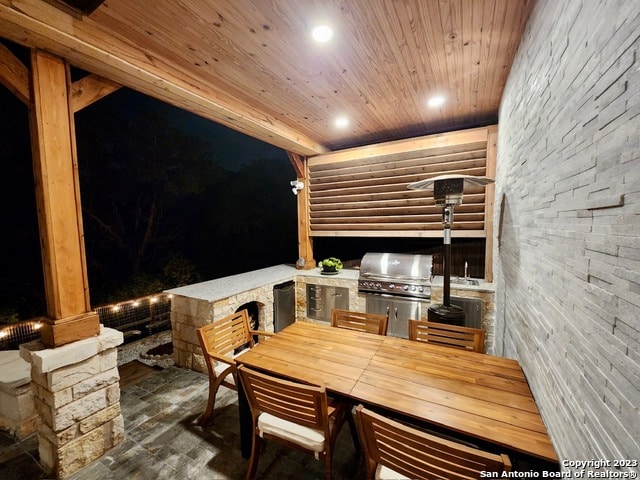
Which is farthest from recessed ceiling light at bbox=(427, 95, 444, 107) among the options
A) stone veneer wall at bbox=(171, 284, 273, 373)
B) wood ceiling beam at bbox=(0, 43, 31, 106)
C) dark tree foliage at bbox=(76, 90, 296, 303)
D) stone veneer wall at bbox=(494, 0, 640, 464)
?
dark tree foliage at bbox=(76, 90, 296, 303)

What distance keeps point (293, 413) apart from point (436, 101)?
3.59 m

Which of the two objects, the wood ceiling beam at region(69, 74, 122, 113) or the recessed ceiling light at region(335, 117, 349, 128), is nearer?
the wood ceiling beam at region(69, 74, 122, 113)

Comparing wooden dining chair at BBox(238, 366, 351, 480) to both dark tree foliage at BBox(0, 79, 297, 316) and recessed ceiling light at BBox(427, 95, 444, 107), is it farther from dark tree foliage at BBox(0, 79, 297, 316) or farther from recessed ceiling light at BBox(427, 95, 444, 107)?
dark tree foliage at BBox(0, 79, 297, 316)

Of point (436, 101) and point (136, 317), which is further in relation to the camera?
point (136, 317)

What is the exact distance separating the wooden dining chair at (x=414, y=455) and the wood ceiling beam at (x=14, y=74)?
2.97m

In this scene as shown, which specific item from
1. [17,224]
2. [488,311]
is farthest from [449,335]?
[17,224]

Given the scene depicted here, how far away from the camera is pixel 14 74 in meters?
1.81

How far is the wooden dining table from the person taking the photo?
1315 millimetres

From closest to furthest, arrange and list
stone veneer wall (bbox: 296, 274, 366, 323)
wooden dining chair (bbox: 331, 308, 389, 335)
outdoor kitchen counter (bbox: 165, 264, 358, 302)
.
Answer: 1. wooden dining chair (bbox: 331, 308, 389, 335)
2. outdoor kitchen counter (bbox: 165, 264, 358, 302)
3. stone veneer wall (bbox: 296, 274, 366, 323)

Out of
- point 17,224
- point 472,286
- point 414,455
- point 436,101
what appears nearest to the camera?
point 414,455

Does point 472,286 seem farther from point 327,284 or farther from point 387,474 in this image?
point 387,474

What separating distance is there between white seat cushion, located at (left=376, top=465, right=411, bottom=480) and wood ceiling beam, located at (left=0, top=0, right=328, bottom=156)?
326cm

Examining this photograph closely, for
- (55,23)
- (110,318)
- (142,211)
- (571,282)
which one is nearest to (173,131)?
(142,211)

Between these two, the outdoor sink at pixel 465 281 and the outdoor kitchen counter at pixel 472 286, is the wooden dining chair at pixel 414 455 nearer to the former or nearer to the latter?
the outdoor kitchen counter at pixel 472 286
